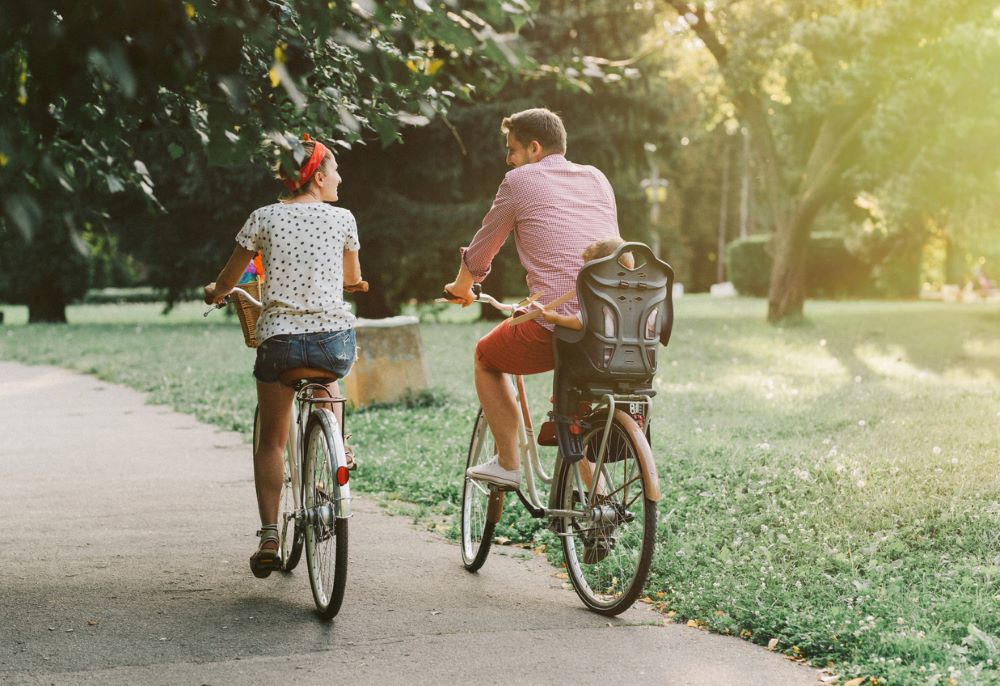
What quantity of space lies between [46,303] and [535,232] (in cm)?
3025

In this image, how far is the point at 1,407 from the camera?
12539 mm

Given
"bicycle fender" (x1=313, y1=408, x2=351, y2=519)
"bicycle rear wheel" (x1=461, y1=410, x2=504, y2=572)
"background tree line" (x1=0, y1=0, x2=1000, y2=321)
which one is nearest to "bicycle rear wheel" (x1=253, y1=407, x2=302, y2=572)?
"bicycle fender" (x1=313, y1=408, x2=351, y2=519)

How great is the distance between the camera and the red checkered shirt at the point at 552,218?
16.6 feet

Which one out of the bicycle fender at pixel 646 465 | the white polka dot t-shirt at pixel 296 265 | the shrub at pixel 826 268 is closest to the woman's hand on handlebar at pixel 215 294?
the white polka dot t-shirt at pixel 296 265

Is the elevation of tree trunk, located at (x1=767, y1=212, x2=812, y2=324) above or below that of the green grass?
above

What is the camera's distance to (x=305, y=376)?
16.1 ft

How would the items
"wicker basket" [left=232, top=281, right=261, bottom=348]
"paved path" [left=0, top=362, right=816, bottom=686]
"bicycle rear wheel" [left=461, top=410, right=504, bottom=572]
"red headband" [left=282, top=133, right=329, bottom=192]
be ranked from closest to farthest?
"paved path" [left=0, top=362, right=816, bottom=686], "red headband" [left=282, top=133, right=329, bottom=192], "wicker basket" [left=232, top=281, right=261, bottom=348], "bicycle rear wheel" [left=461, top=410, right=504, bottom=572]

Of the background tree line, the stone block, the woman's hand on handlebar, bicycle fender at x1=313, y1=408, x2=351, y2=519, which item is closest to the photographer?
bicycle fender at x1=313, y1=408, x2=351, y2=519

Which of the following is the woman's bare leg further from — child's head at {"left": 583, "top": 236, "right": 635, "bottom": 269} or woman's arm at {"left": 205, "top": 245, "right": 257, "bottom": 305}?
child's head at {"left": 583, "top": 236, "right": 635, "bottom": 269}

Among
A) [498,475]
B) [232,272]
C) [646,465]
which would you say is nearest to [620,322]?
[646,465]

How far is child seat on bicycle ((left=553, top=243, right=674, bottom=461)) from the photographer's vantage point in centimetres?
472

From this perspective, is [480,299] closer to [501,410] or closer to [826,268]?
[501,410]

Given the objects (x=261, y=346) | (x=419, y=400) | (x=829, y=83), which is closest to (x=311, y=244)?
(x=261, y=346)

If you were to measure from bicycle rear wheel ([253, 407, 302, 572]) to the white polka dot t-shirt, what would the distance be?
0.52 meters
